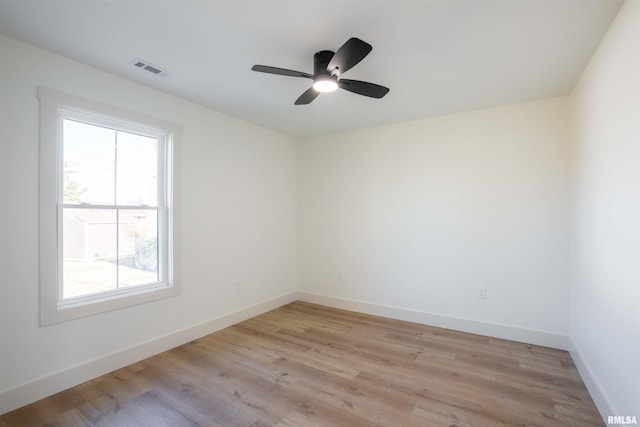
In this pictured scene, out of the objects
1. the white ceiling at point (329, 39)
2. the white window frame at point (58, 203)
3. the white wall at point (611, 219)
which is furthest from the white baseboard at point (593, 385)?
the white window frame at point (58, 203)

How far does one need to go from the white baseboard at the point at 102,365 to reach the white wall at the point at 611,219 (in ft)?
11.5

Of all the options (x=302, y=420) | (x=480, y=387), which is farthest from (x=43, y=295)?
(x=480, y=387)

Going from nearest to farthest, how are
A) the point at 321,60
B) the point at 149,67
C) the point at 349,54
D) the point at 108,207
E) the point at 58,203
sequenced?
the point at 349,54 → the point at 321,60 → the point at 58,203 → the point at 149,67 → the point at 108,207

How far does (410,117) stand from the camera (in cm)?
368

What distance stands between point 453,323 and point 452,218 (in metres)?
1.27

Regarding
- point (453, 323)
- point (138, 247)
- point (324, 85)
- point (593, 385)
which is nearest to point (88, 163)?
point (138, 247)

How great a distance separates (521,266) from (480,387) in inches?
59.0

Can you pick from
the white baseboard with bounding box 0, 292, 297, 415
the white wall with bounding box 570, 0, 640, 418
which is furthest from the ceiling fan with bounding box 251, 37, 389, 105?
→ the white baseboard with bounding box 0, 292, 297, 415

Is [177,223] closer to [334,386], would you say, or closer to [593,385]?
[334,386]

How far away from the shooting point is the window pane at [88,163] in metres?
2.45

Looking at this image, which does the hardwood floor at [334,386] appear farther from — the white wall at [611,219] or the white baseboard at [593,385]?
the white wall at [611,219]

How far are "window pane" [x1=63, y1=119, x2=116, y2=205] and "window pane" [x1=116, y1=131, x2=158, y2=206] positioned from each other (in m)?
0.08

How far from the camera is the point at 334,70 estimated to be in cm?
204

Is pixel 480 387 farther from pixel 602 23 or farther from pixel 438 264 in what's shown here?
pixel 602 23
